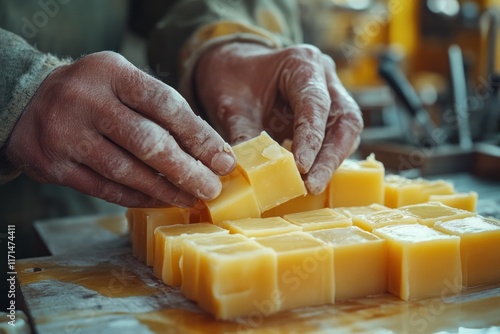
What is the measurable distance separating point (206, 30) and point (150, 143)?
1.24m

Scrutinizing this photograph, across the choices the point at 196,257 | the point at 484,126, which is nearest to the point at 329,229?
the point at 196,257

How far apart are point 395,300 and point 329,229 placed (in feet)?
1.01

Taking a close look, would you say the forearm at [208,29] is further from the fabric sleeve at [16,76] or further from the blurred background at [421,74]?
the blurred background at [421,74]

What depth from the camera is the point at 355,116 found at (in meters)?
2.26

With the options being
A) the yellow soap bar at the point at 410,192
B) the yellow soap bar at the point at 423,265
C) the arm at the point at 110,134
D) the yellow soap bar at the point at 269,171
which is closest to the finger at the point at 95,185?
the arm at the point at 110,134

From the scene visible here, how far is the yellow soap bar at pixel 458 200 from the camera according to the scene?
225cm

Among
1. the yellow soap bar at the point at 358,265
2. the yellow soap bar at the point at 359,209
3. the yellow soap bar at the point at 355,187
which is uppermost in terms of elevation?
the yellow soap bar at the point at 355,187

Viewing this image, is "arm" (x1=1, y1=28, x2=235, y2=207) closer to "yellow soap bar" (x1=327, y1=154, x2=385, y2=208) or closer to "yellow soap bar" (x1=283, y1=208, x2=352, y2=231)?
"yellow soap bar" (x1=283, y1=208, x2=352, y2=231)

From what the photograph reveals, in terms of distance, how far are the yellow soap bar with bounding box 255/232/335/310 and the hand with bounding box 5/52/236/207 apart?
0.35 m

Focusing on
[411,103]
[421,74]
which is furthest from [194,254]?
[421,74]

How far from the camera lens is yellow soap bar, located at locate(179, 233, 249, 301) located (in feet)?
5.42

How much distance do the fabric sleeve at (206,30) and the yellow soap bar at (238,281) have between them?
52.9 inches

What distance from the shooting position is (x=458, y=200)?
2.27 m

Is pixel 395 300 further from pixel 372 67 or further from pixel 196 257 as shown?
pixel 372 67
